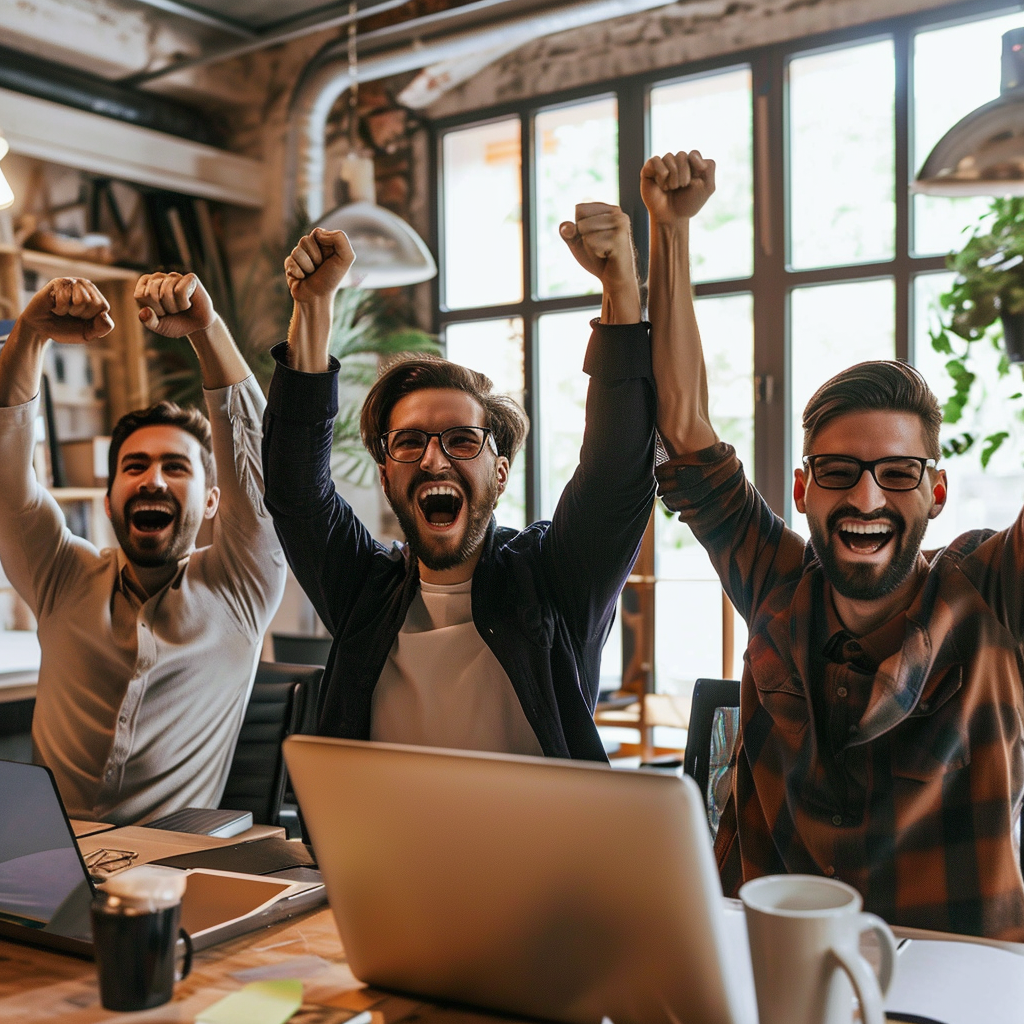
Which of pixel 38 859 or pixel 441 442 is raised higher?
pixel 441 442

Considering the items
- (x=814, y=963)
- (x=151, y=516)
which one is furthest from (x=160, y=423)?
(x=814, y=963)

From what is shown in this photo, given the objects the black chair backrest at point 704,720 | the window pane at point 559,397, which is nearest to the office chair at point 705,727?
the black chair backrest at point 704,720

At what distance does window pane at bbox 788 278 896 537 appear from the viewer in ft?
14.2

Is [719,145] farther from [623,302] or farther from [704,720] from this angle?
[704,720]

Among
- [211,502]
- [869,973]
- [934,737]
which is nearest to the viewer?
[869,973]

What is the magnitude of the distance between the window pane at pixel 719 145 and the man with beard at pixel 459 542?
314cm

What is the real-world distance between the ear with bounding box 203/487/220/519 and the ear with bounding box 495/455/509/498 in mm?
781

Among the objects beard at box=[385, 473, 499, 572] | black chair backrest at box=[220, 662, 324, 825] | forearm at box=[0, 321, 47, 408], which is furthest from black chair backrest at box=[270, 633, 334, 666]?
beard at box=[385, 473, 499, 572]

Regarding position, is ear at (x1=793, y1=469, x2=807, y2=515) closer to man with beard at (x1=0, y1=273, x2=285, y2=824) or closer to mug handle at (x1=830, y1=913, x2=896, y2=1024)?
mug handle at (x1=830, y1=913, x2=896, y2=1024)

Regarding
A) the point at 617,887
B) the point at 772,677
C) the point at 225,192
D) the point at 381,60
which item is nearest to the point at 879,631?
the point at 772,677

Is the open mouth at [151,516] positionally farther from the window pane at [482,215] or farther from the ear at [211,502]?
the window pane at [482,215]

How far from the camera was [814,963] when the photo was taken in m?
0.77

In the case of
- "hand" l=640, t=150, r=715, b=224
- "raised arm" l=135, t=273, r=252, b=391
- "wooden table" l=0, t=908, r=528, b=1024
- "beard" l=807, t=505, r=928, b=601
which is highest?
"hand" l=640, t=150, r=715, b=224

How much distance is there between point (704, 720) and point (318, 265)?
893mm
